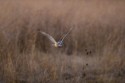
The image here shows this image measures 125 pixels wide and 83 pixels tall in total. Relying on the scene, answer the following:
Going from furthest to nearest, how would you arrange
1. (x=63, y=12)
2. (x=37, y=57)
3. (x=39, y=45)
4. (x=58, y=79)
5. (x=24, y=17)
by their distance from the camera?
(x=63, y=12), (x=24, y=17), (x=39, y=45), (x=37, y=57), (x=58, y=79)

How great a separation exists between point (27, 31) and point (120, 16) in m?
2.82

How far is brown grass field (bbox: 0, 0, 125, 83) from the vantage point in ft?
27.1

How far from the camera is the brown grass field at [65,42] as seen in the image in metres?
8.27

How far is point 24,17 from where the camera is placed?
34.4 feet

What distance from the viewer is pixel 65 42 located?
996 centimetres

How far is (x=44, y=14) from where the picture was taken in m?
11.0

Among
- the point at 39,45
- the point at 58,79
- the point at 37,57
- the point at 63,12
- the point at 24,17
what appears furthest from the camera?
the point at 63,12

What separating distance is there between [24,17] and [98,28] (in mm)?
1625

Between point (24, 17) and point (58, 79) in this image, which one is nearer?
point (58, 79)

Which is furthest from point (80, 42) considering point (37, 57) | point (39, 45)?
point (37, 57)

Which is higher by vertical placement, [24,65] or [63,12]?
[63,12]

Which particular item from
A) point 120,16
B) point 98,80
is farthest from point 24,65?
point 120,16

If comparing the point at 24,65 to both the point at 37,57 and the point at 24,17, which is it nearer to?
the point at 37,57

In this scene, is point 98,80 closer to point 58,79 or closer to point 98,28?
point 58,79
